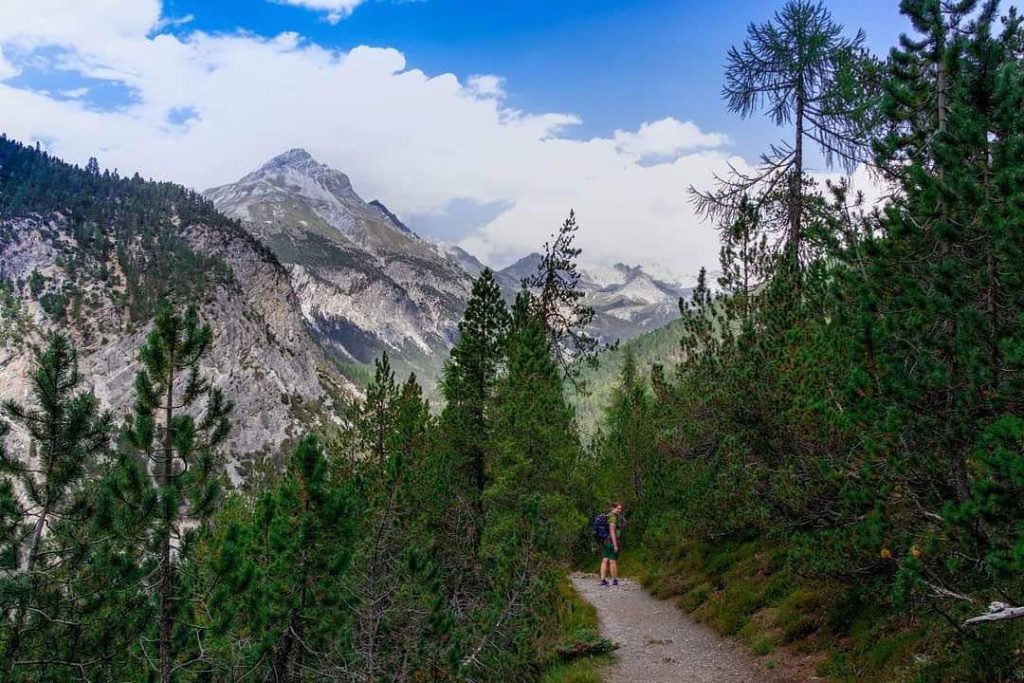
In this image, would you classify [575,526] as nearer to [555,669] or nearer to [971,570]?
[555,669]

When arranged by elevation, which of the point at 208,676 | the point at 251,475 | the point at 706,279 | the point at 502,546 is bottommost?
the point at 251,475

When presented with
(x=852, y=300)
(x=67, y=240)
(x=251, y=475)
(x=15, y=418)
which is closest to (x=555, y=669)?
(x=852, y=300)

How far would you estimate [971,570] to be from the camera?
553 cm

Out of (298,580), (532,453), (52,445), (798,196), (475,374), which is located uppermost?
(798,196)

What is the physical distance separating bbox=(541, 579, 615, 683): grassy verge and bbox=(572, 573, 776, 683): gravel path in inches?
10.3

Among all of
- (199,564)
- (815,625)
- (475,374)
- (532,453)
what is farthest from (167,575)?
(475,374)

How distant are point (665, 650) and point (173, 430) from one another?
28.4 ft

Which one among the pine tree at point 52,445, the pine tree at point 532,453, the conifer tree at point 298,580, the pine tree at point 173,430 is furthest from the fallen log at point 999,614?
the pine tree at point 52,445

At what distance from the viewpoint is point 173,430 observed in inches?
236

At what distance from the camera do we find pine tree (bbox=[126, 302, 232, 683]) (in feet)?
19.2

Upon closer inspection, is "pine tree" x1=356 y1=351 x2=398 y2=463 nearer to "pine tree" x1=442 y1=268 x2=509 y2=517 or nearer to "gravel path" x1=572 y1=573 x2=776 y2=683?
"pine tree" x1=442 y1=268 x2=509 y2=517

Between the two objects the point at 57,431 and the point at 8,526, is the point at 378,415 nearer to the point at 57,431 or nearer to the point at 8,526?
the point at 8,526

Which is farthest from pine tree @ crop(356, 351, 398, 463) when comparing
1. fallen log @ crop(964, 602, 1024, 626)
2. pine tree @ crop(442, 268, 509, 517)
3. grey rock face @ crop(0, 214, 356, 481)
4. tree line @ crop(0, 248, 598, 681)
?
grey rock face @ crop(0, 214, 356, 481)

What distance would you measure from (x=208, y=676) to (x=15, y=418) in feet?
12.4
